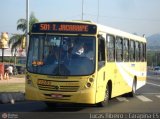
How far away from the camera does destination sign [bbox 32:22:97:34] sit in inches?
613

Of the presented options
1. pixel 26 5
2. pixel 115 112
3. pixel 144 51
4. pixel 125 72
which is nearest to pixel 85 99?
pixel 115 112

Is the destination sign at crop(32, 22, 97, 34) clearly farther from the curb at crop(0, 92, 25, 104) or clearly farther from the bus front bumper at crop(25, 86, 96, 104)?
the curb at crop(0, 92, 25, 104)

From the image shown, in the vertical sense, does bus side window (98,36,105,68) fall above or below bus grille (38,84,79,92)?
above

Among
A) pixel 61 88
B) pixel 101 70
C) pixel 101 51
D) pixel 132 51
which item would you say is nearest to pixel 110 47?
pixel 101 51

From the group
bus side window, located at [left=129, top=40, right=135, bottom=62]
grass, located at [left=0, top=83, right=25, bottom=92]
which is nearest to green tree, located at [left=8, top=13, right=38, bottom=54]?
grass, located at [left=0, top=83, right=25, bottom=92]

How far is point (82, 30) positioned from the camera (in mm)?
15578

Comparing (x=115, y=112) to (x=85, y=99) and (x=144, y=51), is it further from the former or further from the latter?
(x=144, y=51)

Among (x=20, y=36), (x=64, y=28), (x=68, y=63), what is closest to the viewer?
(x=68, y=63)

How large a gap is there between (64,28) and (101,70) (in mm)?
1862

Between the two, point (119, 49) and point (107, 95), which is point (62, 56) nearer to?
point (107, 95)

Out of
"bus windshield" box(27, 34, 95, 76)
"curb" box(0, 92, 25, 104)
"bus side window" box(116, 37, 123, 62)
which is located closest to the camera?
"bus windshield" box(27, 34, 95, 76)

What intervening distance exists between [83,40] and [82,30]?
35 cm

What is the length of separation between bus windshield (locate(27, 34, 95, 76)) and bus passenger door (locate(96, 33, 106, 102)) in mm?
407

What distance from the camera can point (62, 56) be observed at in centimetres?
1530
